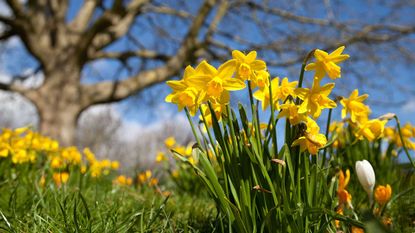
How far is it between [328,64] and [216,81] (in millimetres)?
316

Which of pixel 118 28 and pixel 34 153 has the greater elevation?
pixel 118 28

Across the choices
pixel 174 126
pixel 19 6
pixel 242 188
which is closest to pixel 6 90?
pixel 19 6

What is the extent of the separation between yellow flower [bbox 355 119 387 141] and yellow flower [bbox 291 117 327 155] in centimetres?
27

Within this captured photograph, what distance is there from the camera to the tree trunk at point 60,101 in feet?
22.7

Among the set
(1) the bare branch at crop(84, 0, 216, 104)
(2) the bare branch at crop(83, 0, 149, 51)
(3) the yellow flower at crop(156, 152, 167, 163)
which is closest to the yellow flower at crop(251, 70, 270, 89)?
(3) the yellow flower at crop(156, 152, 167, 163)

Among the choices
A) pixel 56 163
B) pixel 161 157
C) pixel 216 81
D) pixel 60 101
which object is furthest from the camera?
pixel 60 101

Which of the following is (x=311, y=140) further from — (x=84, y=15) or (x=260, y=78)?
(x=84, y=15)

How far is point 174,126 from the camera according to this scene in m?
24.5

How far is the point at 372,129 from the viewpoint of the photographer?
4.25ft

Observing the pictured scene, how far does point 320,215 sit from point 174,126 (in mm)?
23473

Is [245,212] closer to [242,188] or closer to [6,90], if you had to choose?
[242,188]

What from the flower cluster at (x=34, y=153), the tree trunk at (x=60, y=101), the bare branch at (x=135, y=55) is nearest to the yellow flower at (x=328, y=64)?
the flower cluster at (x=34, y=153)

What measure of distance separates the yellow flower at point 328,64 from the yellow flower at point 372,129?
11.8 inches

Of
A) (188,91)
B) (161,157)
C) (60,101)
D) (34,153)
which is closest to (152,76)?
(60,101)
